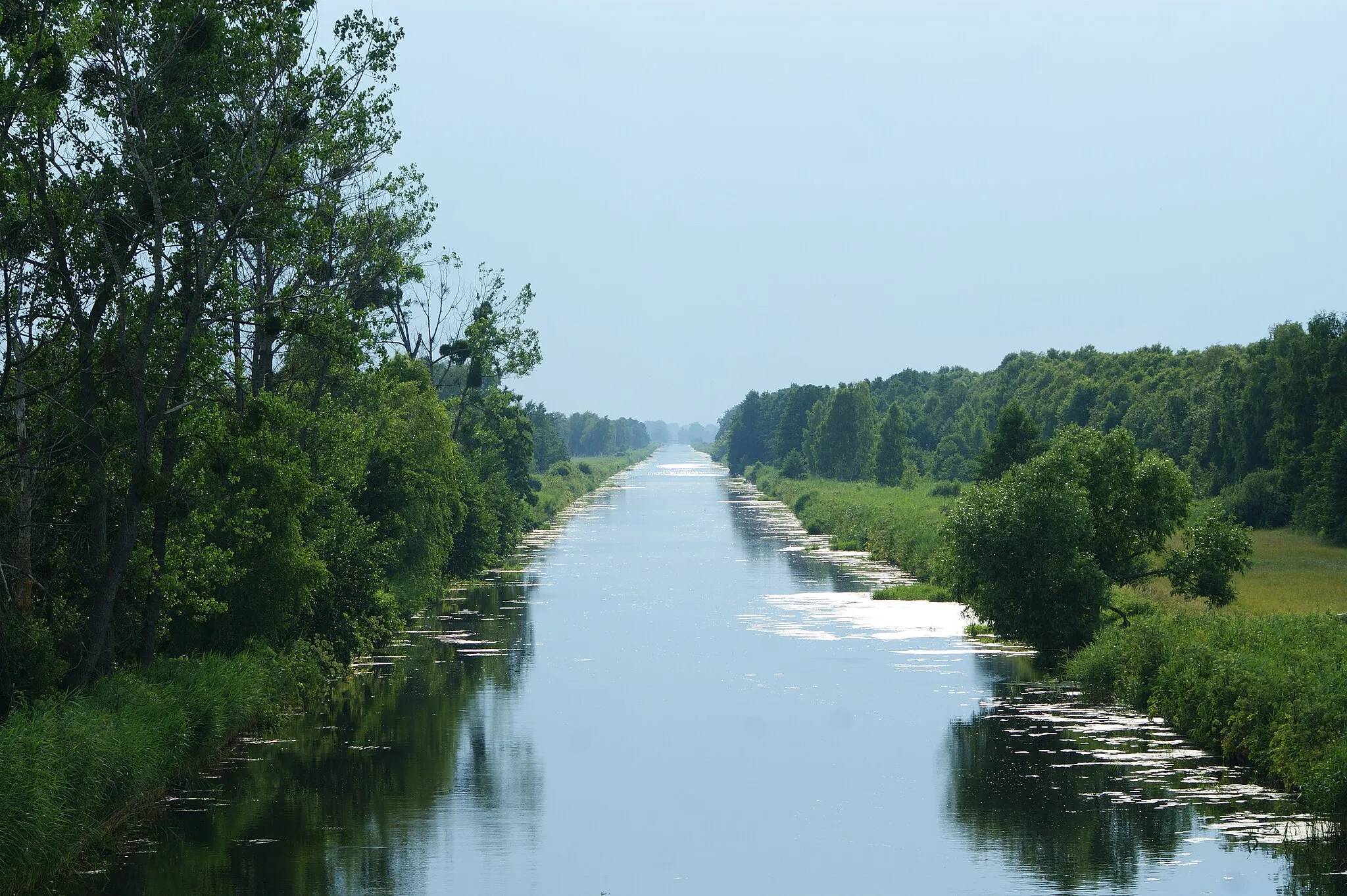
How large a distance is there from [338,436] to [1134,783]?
19.9 m

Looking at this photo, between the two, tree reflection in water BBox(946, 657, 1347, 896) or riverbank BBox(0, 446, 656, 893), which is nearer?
riverbank BBox(0, 446, 656, 893)

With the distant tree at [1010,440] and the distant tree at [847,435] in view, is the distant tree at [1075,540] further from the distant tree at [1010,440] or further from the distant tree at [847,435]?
the distant tree at [847,435]

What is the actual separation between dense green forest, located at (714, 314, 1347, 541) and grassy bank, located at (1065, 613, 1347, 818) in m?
22.7

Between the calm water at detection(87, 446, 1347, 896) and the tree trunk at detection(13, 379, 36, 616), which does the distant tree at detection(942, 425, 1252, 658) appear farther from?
the tree trunk at detection(13, 379, 36, 616)

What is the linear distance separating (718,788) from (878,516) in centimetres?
5527

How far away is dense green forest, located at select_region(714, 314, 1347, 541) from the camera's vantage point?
78.2 meters

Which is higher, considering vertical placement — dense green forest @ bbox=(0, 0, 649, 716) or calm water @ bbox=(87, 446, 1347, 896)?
dense green forest @ bbox=(0, 0, 649, 716)

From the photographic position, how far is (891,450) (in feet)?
427

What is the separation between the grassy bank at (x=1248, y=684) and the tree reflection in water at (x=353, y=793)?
1258 centimetres

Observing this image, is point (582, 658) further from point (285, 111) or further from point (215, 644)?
point (285, 111)

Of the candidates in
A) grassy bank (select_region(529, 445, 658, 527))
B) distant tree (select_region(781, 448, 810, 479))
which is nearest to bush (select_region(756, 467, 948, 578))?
grassy bank (select_region(529, 445, 658, 527))

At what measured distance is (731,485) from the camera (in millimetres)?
177125

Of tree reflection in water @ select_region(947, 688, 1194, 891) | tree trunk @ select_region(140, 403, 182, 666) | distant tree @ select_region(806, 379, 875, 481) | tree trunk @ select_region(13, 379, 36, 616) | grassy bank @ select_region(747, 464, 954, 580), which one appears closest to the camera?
tree reflection in water @ select_region(947, 688, 1194, 891)

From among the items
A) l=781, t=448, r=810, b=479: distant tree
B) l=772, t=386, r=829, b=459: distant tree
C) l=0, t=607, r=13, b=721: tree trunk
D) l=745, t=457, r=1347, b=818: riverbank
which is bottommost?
l=745, t=457, r=1347, b=818: riverbank
